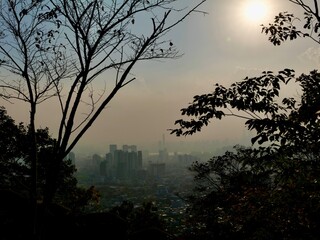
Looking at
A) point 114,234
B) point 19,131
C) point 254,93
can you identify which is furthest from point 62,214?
point 254,93

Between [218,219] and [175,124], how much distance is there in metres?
4.94

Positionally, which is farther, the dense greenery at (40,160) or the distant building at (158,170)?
the distant building at (158,170)

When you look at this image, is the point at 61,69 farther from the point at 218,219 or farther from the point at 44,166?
the point at 44,166

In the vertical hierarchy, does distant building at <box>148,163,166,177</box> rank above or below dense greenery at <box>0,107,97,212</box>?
below

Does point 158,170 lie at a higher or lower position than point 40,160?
lower

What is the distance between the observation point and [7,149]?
22641 millimetres

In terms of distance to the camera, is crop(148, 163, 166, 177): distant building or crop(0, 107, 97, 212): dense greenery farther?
crop(148, 163, 166, 177): distant building

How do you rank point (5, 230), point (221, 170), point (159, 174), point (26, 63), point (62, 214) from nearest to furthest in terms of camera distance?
point (26, 63)
point (5, 230)
point (62, 214)
point (221, 170)
point (159, 174)

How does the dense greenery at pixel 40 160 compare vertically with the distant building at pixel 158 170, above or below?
above

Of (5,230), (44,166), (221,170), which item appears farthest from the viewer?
(44,166)

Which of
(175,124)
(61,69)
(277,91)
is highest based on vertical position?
(61,69)

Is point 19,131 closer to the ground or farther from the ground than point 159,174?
farther from the ground

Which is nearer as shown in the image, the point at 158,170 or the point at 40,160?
the point at 40,160

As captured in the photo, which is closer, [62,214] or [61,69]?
[61,69]
